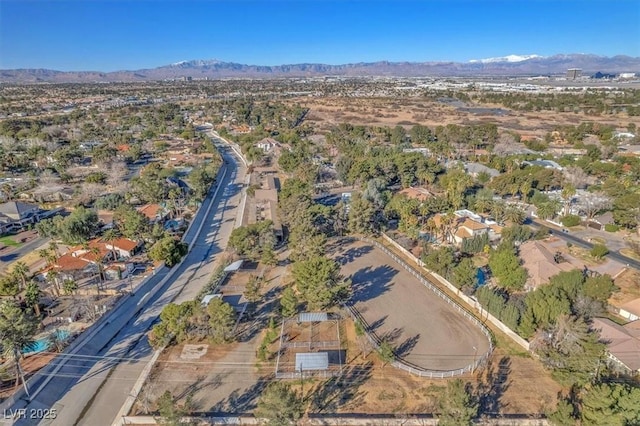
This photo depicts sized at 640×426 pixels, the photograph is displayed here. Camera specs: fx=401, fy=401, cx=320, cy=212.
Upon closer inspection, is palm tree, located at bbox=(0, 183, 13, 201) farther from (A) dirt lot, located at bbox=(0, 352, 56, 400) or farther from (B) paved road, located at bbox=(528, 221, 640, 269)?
(B) paved road, located at bbox=(528, 221, 640, 269)

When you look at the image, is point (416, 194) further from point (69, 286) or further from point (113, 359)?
point (69, 286)

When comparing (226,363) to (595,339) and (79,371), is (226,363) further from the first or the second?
(595,339)

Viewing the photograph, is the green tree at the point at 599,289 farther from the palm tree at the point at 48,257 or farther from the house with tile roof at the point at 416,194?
the palm tree at the point at 48,257

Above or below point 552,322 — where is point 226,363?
below

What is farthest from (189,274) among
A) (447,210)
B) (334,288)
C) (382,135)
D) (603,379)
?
(382,135)

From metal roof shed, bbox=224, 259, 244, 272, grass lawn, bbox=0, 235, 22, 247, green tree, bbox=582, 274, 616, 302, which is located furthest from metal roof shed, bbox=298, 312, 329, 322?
grass lawn, bbox=0, 235, 22, 247

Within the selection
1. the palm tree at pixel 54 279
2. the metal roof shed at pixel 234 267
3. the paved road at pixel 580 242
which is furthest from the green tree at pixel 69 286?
the paved road at pixel 580 242

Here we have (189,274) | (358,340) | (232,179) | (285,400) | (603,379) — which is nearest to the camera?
(285,400)
